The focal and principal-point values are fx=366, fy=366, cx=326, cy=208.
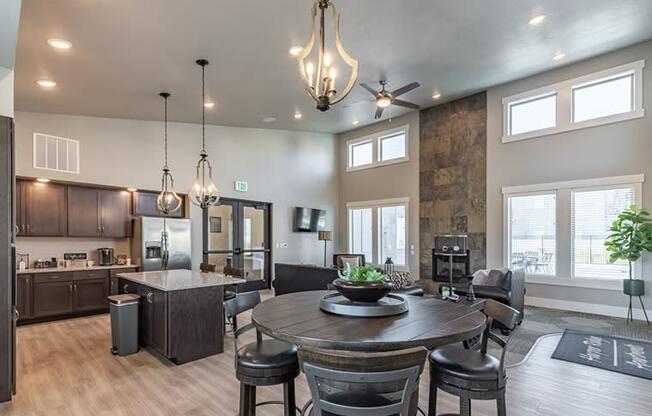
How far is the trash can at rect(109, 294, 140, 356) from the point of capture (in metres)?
4.18

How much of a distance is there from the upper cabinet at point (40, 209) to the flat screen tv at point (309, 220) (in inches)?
197

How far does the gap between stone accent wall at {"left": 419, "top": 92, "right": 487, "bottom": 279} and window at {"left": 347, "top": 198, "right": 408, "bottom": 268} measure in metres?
0.61

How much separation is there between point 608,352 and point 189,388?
4.63 meters

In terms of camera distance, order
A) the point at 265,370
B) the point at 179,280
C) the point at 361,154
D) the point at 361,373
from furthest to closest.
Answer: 1. the point at 361,154
2. the point at 179,280
3. the point at 265,370
4. the point at 361,373

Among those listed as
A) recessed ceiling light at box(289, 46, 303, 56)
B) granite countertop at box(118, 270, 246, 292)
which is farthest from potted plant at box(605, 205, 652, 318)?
granite countertop at box(118, 270, 246, 292)

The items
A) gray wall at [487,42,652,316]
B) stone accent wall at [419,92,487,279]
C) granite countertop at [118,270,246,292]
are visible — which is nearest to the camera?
granite countertop at [118,270,246,292]

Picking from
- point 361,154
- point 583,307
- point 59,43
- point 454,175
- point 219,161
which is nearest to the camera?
point 59,43

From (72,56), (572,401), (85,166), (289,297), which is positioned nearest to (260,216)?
(85,166)

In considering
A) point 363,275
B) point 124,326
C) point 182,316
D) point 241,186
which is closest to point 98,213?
point 241,186

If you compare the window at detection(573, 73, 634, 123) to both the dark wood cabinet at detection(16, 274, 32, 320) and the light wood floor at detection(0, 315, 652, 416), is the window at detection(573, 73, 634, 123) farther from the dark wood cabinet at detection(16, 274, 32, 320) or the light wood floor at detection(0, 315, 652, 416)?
the dark wood cabinet at detection(16, 274, 32, 320)

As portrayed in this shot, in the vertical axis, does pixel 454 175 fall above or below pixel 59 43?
below

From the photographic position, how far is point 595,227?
636 centimetres

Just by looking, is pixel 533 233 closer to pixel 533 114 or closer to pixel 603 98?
pixel 533 114

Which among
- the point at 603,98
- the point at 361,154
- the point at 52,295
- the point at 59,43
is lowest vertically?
the point at 52,295
